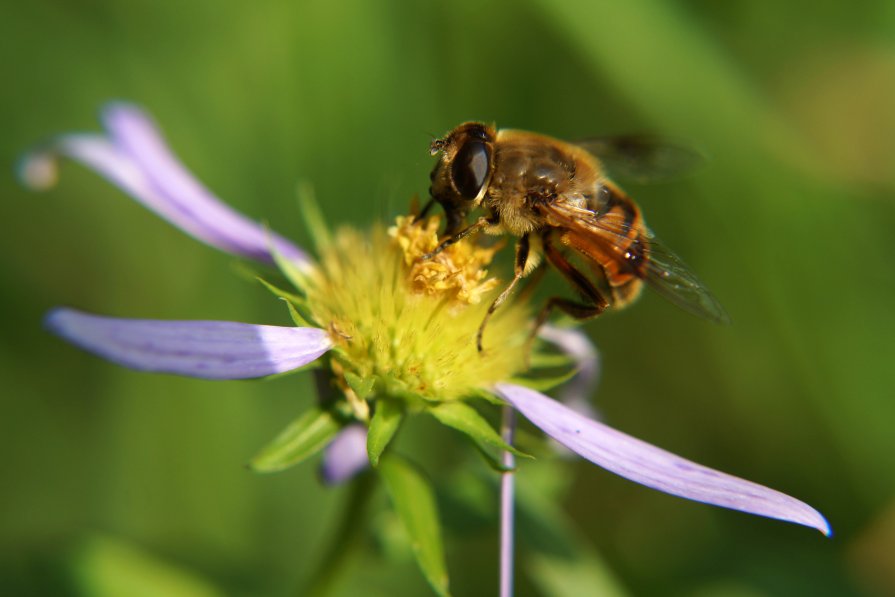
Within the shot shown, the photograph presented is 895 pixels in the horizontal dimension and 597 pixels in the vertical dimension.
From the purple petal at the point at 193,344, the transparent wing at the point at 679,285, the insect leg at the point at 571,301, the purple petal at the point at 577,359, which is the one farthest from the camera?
the purple petal at the point at 577,359

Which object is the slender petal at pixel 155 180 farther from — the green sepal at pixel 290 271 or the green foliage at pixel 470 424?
the green foliage at pixel 470 424

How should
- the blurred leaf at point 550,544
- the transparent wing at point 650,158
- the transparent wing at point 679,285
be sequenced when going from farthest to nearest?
the transparent wing at point 650,158
the blurred leaf at point 550,544
the transparent wing at point 679,285

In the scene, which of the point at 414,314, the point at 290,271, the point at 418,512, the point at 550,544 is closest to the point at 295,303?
the point at 290,271

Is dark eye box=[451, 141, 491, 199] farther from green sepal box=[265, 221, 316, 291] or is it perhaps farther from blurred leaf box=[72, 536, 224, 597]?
blurred leaf box=[72, 536, 224, 597]

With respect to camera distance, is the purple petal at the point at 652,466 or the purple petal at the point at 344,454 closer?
the purple petal at the point at 652,466

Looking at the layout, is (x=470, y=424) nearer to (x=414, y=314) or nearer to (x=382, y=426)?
(x=382, y=426)

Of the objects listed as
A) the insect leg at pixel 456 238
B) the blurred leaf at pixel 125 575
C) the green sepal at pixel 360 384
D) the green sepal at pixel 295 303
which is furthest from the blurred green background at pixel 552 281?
the green sepal at pixel 360 384

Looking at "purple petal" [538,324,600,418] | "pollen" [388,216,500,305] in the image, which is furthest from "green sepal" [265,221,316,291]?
"purple petal" [538,324,600,418]

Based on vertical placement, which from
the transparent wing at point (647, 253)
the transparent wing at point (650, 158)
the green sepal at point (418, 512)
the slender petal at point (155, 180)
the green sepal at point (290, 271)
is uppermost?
the transparent wing at point (650, 158)
